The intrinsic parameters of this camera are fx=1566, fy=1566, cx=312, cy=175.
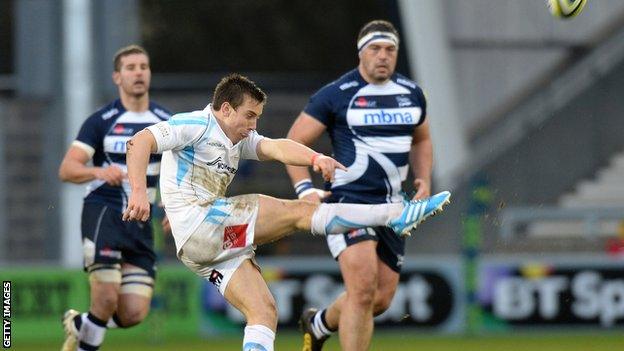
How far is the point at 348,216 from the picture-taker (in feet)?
32.3

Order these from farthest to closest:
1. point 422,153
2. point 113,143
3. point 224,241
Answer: point 113,143
point 422,153
point 224,241

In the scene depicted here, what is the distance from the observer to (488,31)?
85.1ft

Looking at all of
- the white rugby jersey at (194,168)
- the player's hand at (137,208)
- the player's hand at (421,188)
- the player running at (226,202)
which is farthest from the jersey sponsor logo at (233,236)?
the player's hand at (421,188)

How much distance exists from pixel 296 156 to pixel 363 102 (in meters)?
1.86

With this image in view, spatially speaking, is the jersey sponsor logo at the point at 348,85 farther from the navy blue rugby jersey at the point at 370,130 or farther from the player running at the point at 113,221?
the player running at the point at 113,221

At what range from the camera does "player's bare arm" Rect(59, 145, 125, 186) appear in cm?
1134

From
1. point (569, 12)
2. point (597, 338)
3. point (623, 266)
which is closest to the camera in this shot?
point (569, 12)

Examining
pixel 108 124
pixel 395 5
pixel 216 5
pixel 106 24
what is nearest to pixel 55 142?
pixel 106 24

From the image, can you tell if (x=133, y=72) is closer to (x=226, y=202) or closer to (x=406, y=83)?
(x=406, y=83)

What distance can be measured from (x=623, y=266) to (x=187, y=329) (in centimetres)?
518

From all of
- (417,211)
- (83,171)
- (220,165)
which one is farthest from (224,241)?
(83,171)

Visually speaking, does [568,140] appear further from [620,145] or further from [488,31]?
[488,31]

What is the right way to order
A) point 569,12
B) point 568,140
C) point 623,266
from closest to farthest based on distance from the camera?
point 569,12, point 623,266, point 568,140

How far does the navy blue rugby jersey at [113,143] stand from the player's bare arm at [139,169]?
2472 mm
